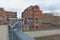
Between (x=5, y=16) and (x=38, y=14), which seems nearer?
(x=38, y=14)

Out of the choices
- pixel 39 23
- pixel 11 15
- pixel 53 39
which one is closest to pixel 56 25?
pixel 39 23

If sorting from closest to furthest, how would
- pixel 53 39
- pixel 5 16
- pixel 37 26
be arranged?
pixel 53 39 → pixel 37 26 → pixel 5 16

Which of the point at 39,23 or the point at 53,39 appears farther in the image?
the point at 39,23

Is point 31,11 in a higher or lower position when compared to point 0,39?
higher

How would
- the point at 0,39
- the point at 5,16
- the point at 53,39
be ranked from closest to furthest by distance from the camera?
the point at 0,39 → the point at 53,39 → the point at 5,16

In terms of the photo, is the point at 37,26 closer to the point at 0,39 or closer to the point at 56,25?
the point at 56,25

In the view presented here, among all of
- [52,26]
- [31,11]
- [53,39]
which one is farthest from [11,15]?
[53,39]

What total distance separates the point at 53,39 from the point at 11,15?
67.4ft

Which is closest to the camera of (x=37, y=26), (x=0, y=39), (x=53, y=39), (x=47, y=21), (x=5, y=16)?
(x=0, y=39)

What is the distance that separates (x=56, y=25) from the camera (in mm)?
24016

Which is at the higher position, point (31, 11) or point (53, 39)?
point (31, 11)

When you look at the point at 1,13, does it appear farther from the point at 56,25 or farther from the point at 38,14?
the point at 56,25

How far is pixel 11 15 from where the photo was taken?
31.0 meters

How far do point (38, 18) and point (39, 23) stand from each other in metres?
1.38
